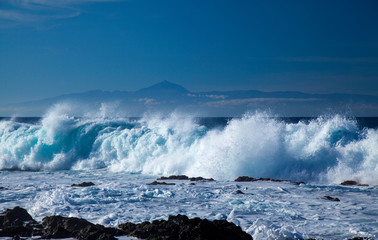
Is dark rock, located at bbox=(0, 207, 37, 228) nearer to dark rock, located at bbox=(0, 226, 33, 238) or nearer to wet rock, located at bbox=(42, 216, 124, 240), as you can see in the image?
dark rock, located at bbox=(0, 226, 33, 238)

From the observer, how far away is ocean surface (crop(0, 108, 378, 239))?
31.4ft

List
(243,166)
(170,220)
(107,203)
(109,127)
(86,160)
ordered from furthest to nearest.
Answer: (109,127)
(86,160)
(243,166)
(107,203)
(170,220)

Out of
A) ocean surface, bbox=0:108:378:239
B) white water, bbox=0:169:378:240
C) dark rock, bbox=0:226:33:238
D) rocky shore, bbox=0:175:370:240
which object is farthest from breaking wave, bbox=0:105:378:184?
dark rock, bbox=0:226:33:238

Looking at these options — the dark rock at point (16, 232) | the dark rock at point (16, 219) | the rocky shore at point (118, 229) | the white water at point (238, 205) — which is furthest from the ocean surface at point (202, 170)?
the dark rock at point (16, 232)

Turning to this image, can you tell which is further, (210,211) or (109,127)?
(109,127)

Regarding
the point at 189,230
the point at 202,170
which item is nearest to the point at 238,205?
the point at 189,230

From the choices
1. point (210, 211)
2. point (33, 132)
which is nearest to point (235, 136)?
point (210, 211)

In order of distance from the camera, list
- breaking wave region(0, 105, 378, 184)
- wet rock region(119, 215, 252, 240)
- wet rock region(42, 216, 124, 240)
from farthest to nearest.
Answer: breaking wave region(0, 105, 378, 184), wet rock region(42, 216, 124, 240), wet rock region(119, 215, 252, 240)

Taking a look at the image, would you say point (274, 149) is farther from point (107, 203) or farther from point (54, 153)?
point (54, 153)

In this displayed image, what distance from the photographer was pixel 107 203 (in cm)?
1079

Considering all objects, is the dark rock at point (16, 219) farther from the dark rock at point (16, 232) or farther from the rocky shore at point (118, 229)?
the dark rock at point (16, 232)

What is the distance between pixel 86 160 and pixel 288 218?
19278 mm

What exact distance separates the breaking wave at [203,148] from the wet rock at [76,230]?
11.2 meters

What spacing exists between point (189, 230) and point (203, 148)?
15.0m
